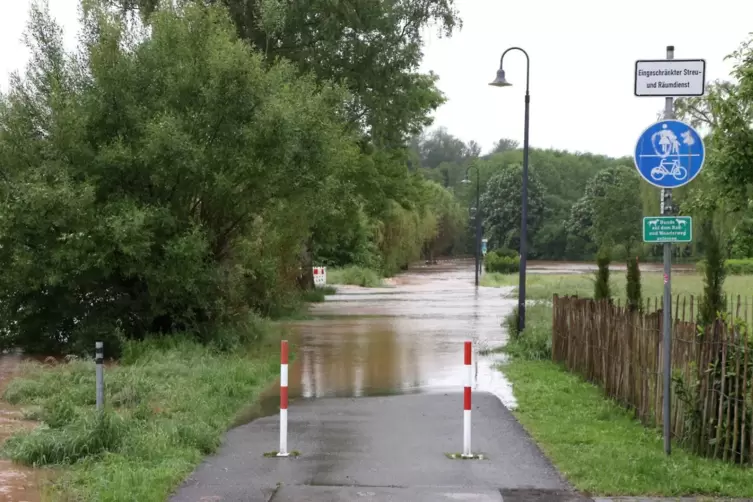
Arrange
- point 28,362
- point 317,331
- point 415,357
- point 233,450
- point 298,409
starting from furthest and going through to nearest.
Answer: point 317,331, point 415,357, point 28,362, point 298,409, point 233,450

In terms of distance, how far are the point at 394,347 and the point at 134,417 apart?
30.5 ft

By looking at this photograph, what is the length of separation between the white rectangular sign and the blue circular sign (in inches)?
12.5

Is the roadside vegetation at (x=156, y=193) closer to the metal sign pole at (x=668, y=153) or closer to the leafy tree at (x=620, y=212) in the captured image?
the metal sign pole at (x=668, y=153)

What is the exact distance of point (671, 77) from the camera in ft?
25.8

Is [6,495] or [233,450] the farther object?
[233,450]

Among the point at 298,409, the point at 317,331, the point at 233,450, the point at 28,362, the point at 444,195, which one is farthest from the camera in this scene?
the point at 444,195

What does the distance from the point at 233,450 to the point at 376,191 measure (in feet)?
82.7

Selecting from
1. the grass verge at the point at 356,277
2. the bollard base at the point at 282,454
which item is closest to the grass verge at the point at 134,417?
the bollard base at the point at 282,454

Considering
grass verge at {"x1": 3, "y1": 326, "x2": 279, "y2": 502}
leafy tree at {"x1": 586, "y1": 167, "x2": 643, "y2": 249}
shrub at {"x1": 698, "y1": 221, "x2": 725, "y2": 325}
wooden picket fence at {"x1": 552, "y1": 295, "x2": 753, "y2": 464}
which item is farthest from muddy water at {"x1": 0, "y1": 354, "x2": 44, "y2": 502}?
leafy tree at {"x1": 586, "y1": 167, "x2": 643, "y2": 249}

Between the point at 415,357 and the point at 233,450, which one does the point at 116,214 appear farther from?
the point at 233,450

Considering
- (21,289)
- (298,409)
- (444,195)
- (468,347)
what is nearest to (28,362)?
(21,289)

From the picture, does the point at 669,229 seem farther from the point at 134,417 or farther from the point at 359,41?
the point at 359,41

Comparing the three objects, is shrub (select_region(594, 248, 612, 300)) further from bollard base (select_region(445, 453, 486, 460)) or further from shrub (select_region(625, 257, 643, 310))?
bollard base (select_region(445, 453, 486, 460))

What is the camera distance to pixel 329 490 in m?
6.74
